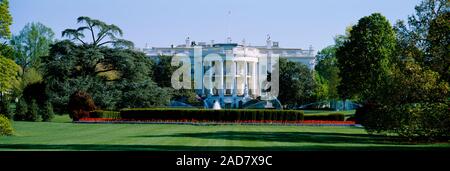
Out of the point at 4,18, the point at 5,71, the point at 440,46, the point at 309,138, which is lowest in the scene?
the point at 309,138

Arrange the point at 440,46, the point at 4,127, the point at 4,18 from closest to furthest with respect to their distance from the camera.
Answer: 1. the point at 440,46
2. the point at 4,18
3. the point at 4,127

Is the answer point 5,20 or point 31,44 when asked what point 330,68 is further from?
point 5,20

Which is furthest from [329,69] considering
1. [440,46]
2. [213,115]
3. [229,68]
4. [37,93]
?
[440,46]

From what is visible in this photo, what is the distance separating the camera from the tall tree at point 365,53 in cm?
4591

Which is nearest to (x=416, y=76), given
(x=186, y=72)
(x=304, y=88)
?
(x=304, y=88)

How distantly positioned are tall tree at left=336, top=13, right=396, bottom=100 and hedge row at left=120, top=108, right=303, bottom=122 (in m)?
7.96

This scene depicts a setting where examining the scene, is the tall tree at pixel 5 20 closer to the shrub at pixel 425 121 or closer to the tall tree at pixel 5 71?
the tall tree at pixel 5 71

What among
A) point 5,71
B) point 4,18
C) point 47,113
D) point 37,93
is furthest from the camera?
point 37,93

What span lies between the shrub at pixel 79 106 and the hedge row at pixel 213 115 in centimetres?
237

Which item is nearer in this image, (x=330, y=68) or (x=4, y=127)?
(x=4, y=127)

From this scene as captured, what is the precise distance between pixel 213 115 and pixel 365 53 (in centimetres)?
1327

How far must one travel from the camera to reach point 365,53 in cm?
4622

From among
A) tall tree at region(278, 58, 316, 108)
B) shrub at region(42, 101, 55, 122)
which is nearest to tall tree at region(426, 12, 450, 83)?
shrub at region(42, 101, 55, 122)
